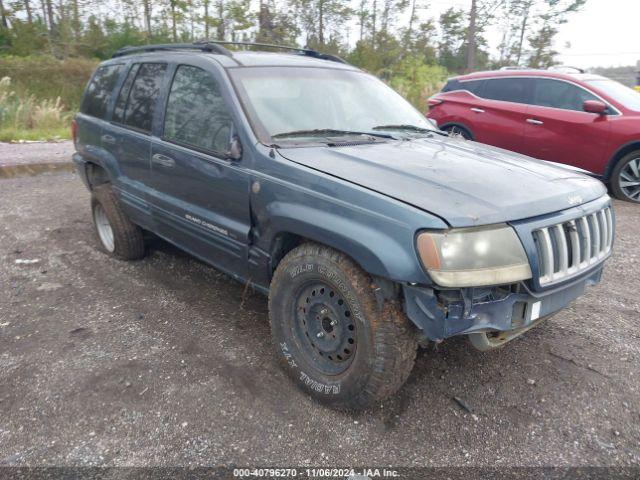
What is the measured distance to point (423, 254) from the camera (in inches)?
81.9

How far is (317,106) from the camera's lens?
128 inches

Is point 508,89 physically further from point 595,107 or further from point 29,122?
point 29,122

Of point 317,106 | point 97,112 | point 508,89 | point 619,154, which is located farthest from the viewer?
point 508,89

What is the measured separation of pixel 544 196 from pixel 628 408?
49.2 inches

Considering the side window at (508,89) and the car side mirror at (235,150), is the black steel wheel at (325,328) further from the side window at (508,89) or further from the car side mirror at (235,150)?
the side window at (508,89)

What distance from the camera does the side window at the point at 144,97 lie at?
3.74 metres

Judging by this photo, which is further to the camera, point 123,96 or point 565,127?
point 565,127

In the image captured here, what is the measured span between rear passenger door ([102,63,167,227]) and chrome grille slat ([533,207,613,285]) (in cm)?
278

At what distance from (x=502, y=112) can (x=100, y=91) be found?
18.1 ft

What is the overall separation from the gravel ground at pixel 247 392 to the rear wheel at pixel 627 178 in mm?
3102

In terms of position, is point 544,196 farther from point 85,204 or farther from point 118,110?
point 85,204

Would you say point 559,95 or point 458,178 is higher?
point 559,95

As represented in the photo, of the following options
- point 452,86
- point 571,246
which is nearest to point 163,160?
point 571,246

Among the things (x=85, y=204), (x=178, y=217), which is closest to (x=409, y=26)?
(x=85, y=204)
